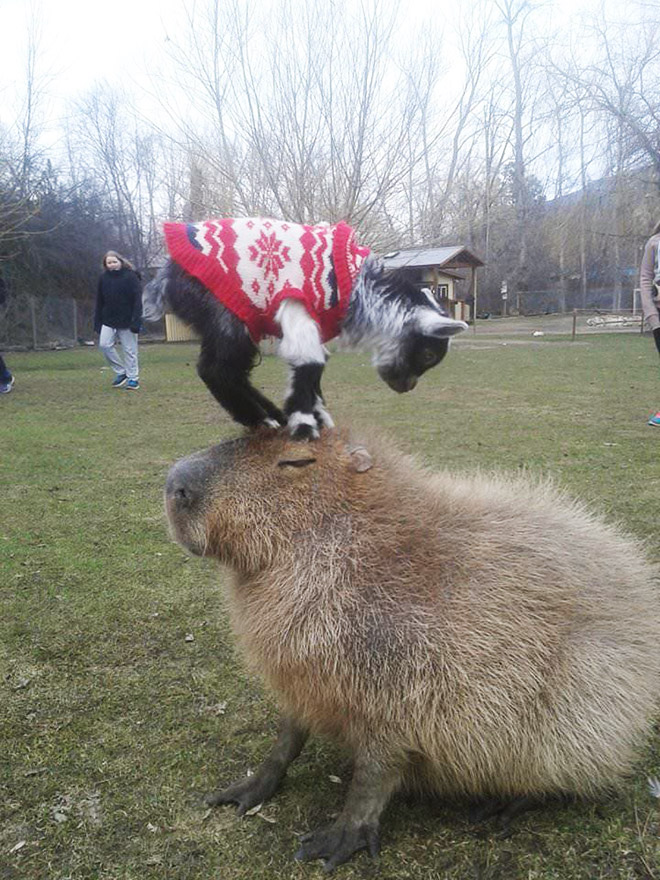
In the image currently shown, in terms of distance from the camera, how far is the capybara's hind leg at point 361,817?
1.60m

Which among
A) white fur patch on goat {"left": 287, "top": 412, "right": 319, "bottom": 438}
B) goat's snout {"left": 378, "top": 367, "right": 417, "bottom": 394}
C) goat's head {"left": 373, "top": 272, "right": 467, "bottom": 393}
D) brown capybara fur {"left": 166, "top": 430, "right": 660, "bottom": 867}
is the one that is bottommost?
brown capybara fur {"left": 166, "top": 430, "right": 660, "bottom": 867}

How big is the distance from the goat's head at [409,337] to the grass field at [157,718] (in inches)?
9.1

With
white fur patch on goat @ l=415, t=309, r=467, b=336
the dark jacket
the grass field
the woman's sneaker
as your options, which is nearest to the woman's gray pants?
the dark jacket

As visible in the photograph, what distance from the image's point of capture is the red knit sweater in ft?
6.61

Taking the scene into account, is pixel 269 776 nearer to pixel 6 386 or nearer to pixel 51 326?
pixel 6 386

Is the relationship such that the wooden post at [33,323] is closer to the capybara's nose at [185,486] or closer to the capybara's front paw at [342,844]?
the capybara's nose at [185,486]

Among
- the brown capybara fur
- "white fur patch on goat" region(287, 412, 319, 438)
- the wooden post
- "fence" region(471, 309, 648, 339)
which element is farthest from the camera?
"fence" region(471, 309, 648, 339)

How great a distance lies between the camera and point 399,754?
160 centimetres

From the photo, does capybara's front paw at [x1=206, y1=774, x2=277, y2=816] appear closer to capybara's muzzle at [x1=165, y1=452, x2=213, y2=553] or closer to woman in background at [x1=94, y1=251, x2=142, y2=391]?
capybara's muzzle at [x1=165, y1=452, x2=213, y2=553]

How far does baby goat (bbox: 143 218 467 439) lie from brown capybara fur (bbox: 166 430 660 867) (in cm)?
30

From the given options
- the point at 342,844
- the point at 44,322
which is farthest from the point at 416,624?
the point at 44,322

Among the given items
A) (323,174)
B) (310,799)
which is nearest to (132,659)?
(310,799)

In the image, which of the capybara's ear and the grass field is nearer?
the grass field

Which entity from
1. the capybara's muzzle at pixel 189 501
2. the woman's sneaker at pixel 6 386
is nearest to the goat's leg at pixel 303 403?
the capybara's muzzle at pixel 189 501
